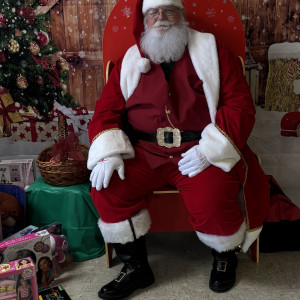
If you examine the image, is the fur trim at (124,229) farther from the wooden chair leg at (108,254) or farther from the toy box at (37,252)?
the toy box at (37,252)

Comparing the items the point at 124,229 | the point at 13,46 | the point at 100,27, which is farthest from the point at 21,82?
the point at 124,229

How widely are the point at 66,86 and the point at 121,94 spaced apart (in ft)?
2.25

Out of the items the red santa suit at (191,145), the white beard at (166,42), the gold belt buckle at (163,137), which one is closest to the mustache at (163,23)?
the white beard at (166,42)

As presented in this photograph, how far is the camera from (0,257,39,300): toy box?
153 cm

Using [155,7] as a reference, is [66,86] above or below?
below

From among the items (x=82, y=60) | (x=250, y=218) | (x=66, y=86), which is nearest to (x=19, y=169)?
(x=66, y=86)

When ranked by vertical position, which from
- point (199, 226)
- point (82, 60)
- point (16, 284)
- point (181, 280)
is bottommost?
point (181, 280)

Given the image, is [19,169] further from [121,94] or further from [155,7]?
[155,7]

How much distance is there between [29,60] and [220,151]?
147 centimetres

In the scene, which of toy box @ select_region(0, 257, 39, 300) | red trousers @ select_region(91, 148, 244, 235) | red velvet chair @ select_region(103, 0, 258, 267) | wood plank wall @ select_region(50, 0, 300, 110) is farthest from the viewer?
wood plank wall @ select_region(50, 0, 300, 110)

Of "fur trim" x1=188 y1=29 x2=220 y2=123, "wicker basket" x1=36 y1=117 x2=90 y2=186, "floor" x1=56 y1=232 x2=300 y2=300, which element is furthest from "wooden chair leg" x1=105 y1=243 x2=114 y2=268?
"fur trim" x1=188 y1=29 x2=220 y2=123

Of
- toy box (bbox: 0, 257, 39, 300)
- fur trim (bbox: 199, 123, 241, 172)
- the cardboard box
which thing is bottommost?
toy box (bbox: 0, 257, 39, 300)

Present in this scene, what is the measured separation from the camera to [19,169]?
2.55 meters

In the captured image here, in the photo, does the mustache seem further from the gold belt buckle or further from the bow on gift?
the bow on gift
